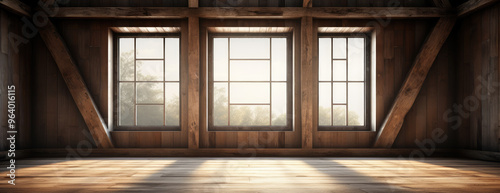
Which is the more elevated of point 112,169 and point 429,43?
point 429,43

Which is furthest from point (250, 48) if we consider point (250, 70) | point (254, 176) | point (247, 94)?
point (254, 176)

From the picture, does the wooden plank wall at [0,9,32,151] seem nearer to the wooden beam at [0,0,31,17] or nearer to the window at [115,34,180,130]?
the wooden beam at [0,0,31,17]

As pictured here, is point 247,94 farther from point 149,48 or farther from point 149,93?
point 149,48

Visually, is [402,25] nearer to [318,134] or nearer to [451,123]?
[451,123]

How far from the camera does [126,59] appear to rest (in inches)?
161

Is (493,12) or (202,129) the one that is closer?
(493,12)

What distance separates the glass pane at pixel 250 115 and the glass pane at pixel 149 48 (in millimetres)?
1284

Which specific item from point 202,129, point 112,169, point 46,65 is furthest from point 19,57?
point 202,129

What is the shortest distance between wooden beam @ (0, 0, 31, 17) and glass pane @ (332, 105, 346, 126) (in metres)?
4.14

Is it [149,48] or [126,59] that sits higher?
[149,48]

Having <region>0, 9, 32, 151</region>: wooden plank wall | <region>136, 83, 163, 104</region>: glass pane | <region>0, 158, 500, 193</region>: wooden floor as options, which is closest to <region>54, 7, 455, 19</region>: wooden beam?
<region>0, 9, 32, 151</region>: wooden plank wall

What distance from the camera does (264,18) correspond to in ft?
12.8

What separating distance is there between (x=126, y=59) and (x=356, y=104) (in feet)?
10.7

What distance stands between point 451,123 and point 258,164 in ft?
8.97
